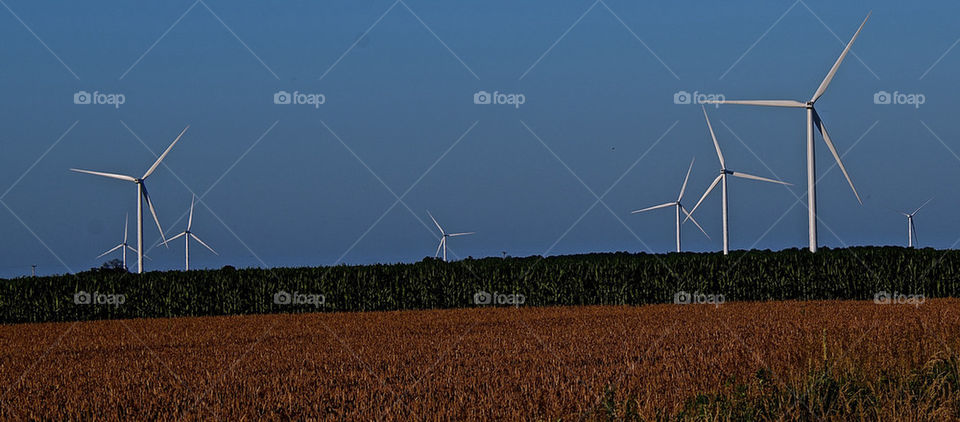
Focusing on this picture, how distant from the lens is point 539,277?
42.7 metres

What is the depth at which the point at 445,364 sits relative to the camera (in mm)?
16094

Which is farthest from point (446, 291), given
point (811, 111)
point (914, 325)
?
point (914, 325)

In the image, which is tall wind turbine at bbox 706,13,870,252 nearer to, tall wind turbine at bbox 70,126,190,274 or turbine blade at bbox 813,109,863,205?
turbine blade at bbox 813,109,863,205

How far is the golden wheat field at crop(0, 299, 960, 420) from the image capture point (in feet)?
37.3

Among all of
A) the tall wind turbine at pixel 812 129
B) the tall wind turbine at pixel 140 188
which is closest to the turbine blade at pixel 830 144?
the tall wind turbine at pixel 812 129

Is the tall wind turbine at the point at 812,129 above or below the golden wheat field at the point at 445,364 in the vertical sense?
above

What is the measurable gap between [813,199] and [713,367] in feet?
93.8

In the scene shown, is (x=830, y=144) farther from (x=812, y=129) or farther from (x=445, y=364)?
(x=445, y=364)

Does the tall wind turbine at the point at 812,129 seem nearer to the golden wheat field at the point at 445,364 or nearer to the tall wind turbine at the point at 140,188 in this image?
the golden wheat field at the point at 445,364

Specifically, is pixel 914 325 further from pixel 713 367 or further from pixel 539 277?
pixel 539 277

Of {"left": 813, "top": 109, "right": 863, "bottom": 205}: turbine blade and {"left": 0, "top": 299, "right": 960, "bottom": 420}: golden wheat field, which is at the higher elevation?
{"left": 813, "top": 109, "right": 863, "bottom": 205}: turbine blade

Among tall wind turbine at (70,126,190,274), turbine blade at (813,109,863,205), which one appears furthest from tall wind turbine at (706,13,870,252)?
→ tall wind turbine at (70,126,190,274)

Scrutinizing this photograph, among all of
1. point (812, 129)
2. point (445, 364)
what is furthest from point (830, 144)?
point (445, 364)

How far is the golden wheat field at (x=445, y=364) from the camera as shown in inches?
448
